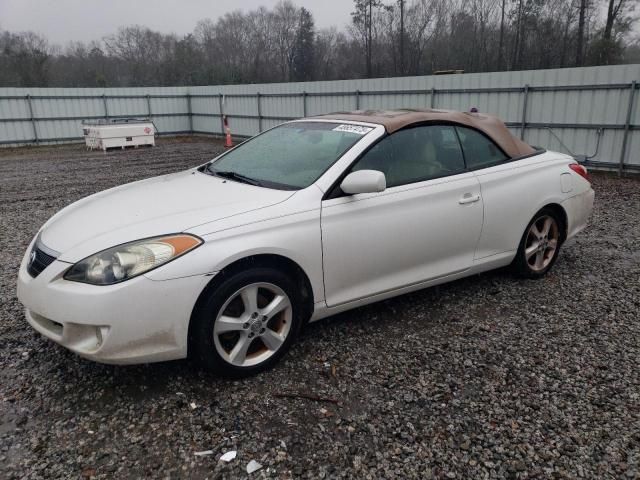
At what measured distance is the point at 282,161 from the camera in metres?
3.71

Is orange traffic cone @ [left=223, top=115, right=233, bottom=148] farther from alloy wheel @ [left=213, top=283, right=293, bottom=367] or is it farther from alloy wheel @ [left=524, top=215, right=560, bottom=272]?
alloy wheel @ [left=213, top=283, right=293, bottom=367]

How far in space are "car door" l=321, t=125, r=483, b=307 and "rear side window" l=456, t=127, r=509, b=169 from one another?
0.09 metres

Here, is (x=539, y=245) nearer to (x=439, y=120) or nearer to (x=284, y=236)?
(x=439, y=120)

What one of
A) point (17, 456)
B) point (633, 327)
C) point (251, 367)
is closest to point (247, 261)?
point (251, 367)

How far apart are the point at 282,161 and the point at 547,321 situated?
2310 mm

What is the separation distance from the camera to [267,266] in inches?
118

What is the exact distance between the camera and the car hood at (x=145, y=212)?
9.18ft

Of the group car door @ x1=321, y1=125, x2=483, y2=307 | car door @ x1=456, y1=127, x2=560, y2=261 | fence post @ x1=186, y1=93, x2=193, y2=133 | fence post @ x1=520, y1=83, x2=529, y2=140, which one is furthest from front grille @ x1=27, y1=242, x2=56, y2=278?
fence post @ x1=186, y1=93, x2=193, y2=133

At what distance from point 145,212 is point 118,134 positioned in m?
16.1

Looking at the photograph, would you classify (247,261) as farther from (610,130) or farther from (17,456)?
(610,130)

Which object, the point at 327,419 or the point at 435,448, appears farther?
the point at 327,419

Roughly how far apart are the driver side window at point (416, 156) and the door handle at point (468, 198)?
0.21 metres

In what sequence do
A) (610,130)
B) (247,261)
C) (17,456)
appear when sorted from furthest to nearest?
(610,130) < (247,261) < (17,456)

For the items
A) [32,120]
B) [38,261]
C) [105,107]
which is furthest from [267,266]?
[105,107]
